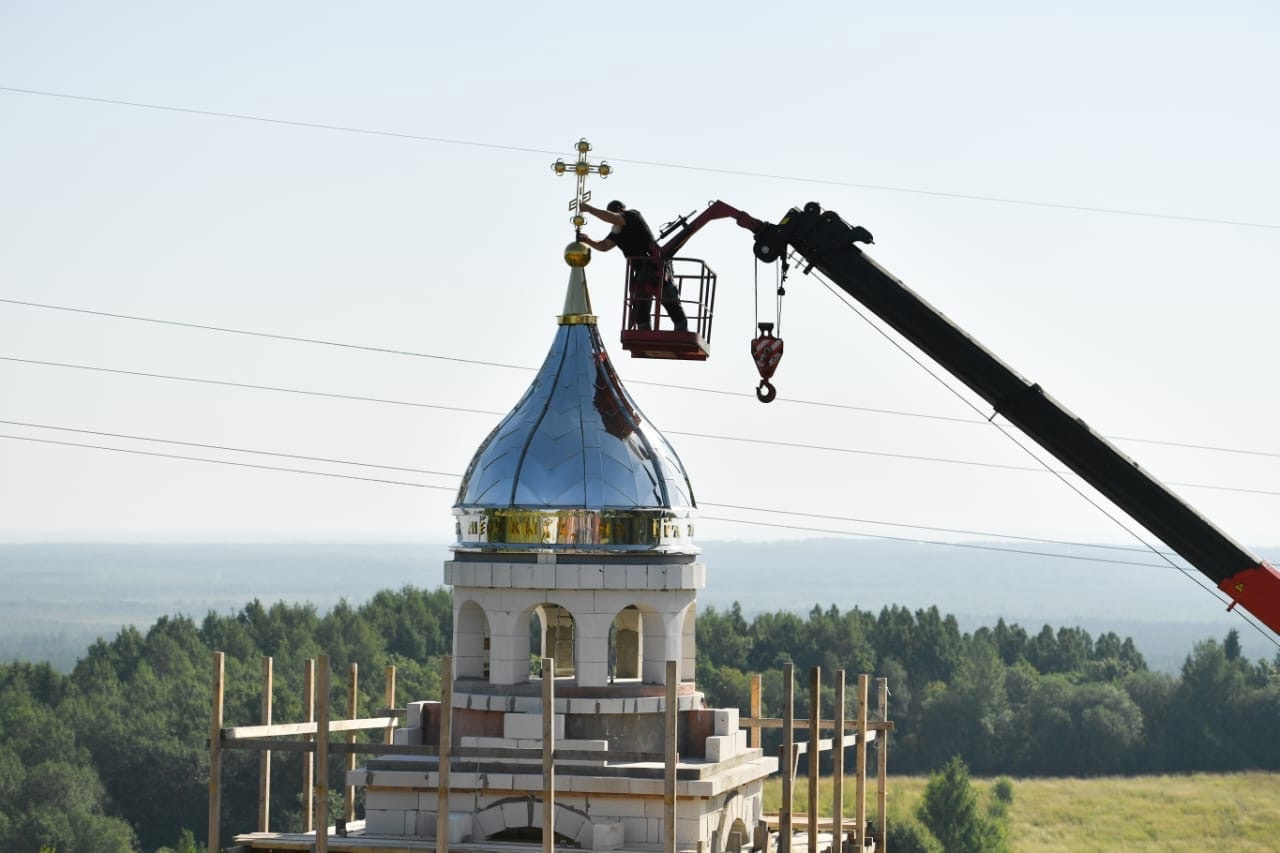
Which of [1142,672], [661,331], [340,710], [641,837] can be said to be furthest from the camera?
[1142,672]

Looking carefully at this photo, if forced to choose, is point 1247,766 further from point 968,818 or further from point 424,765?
point 424,765

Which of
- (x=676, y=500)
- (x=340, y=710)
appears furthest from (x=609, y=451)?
(x=340, y=710)

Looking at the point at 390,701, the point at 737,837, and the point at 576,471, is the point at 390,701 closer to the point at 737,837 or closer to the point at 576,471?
the point at 737,837

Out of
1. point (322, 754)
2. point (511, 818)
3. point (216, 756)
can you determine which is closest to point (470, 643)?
point (511, 818)

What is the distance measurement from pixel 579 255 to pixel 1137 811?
205 feet

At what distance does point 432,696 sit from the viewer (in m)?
80.1

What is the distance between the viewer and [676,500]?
31281 mm

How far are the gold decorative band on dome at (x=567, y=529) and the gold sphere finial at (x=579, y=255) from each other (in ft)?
12.3

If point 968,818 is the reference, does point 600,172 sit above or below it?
above

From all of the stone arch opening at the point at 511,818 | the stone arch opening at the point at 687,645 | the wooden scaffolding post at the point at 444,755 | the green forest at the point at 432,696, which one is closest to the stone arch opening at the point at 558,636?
the stone arch opening at the point at 687,645

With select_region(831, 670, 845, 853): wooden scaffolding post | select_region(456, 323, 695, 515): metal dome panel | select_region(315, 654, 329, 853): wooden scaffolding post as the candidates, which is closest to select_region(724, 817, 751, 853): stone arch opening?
select_region(831, 670, 845, 853): wooden scaffolding post

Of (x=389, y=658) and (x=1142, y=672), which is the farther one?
(x=1142, y=672)

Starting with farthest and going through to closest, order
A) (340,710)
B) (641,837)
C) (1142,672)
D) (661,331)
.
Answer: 1. (1142,672)
2. (340,710)
3. (661,331)
4. (641,837)

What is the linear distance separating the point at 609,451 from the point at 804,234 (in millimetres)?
3950
